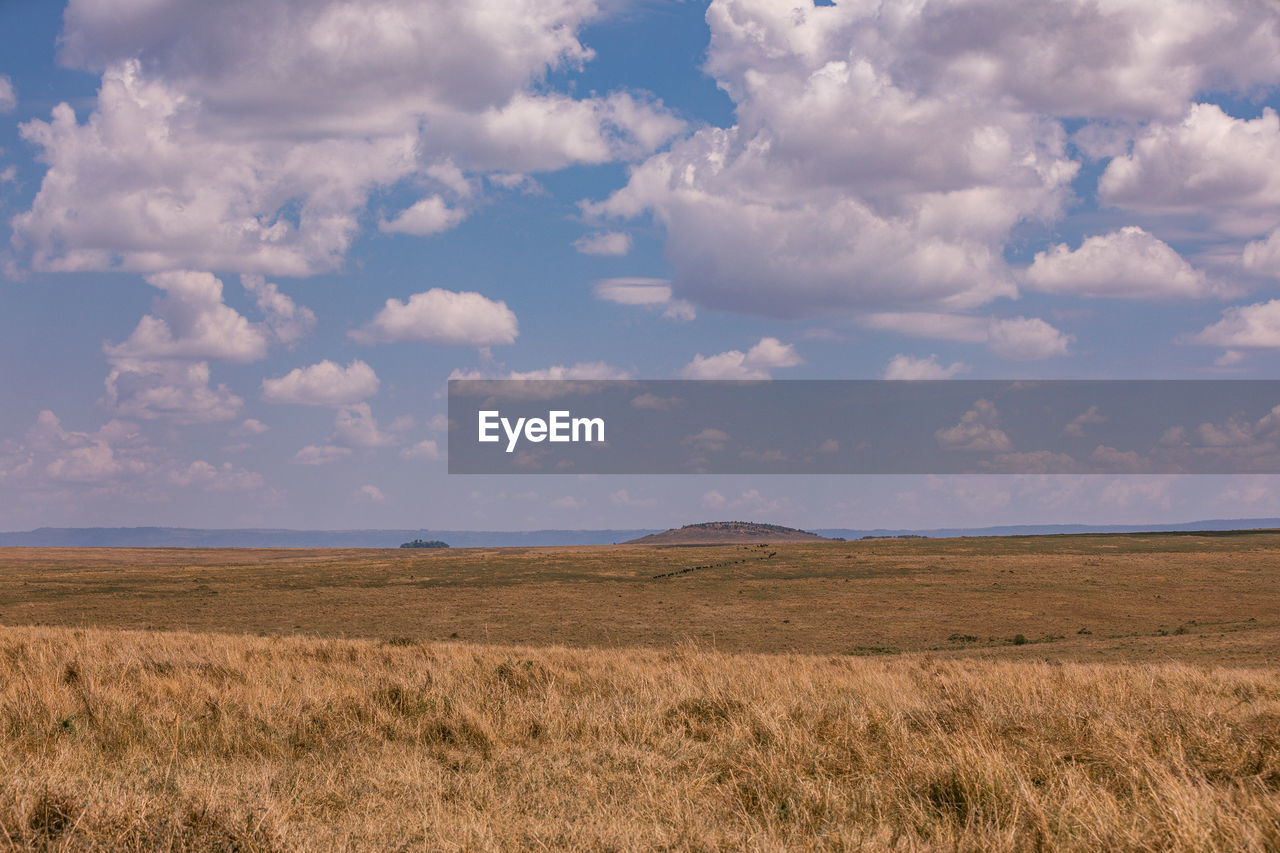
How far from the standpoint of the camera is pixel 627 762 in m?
8.34

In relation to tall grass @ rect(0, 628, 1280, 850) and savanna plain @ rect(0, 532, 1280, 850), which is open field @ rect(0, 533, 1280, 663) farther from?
tall grass @ rect(0, 628, 1280, 850)

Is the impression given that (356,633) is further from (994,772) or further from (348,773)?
(994,772)

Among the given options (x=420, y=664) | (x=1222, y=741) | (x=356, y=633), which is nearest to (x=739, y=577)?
(x=356, y=633)

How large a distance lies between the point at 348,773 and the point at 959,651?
26.2 meters

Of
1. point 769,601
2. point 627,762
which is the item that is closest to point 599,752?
point 627,762

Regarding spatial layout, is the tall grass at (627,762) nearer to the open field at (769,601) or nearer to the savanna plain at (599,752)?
the savanna plain at (599,752)

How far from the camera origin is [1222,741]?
26.6 ft

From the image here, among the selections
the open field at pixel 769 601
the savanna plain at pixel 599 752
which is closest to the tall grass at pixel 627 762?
the savanna plain at pixel 599 752

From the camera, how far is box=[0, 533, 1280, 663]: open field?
35.8 m

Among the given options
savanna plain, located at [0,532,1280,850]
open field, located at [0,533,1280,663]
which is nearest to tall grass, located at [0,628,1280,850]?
savanna plain, located at [0,532,1280,850]

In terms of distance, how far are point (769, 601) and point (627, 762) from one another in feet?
150

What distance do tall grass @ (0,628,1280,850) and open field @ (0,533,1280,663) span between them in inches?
710

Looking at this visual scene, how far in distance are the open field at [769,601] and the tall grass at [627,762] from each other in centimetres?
1804

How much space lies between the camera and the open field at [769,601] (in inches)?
1409
